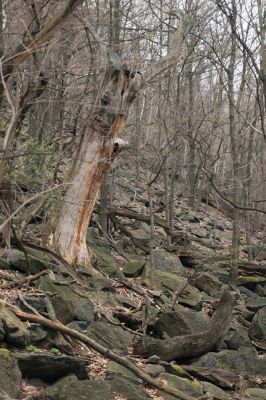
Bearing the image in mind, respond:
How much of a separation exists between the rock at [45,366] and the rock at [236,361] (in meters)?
2.67

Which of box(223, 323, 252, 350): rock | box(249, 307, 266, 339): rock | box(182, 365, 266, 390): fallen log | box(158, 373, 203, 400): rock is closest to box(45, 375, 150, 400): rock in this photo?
box(158, 373, 203, 400): rock

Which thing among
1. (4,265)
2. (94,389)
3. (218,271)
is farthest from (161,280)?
(94,389)

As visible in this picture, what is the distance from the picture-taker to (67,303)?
7.30 meters

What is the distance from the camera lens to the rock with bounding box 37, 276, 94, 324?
7.21 m

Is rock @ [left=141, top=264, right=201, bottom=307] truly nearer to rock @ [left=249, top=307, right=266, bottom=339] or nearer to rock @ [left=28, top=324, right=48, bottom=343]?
rock @ [left=249, top=307, right=266, bottom=339]

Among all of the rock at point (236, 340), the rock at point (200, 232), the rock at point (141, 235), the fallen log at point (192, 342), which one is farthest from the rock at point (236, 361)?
the rock at point (200, 232)

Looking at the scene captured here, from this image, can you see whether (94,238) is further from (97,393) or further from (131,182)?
(131,182)

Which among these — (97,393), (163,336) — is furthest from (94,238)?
(97,393)

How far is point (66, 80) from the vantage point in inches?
423

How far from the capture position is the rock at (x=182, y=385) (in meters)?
5.88

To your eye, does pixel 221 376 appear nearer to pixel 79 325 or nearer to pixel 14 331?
pixel 79 325

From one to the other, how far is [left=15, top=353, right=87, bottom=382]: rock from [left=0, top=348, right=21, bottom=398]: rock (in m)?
0.26

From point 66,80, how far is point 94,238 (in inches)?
165

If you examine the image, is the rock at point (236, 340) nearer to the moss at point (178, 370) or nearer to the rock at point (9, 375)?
the moss at point (178, 370)
